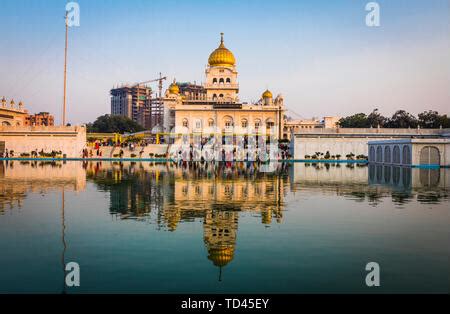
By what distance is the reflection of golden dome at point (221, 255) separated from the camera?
852 cm

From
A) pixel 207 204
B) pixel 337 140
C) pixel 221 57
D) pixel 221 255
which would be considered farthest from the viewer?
pixel 221 57

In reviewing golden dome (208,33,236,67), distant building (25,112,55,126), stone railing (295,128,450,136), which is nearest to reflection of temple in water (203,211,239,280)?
stone railing (295,128,450,136)

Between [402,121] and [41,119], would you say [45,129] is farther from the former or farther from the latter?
[41,119]

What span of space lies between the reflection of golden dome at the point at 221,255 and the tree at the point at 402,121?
241 ft

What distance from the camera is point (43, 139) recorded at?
191 feet

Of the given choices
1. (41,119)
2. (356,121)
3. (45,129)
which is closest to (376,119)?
(356,121)

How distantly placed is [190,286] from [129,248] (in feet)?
9.05

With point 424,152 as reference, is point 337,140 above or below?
above

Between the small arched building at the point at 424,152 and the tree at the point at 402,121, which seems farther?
the tree at the point at 402,121

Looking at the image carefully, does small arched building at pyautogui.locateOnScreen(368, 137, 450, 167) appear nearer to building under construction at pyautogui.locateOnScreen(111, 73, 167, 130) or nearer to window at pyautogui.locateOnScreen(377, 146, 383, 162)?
window at pyautogui.locateOnScreen(377, 146, 383, 162)

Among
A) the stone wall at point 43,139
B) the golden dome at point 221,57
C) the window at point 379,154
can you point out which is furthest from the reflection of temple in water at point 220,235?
the golden dome at point 221,57

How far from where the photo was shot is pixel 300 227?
1183 centimetres

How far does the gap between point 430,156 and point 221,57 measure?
35.6 m

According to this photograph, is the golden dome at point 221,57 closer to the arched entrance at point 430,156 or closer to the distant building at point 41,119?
the arched entrance at point 430,156
